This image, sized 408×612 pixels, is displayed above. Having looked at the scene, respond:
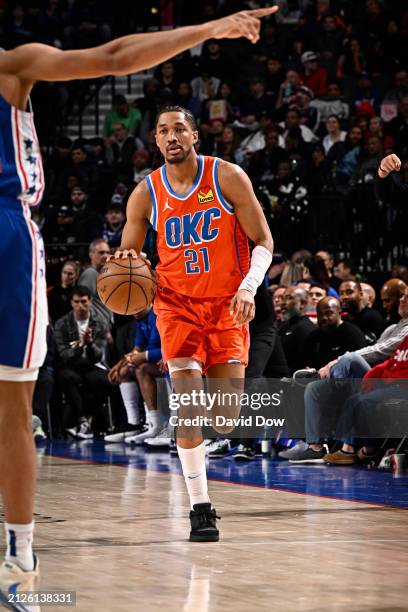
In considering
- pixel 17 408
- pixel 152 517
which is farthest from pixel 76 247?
pixel 17 408

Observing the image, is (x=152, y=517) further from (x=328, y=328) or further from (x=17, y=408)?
(x=328, y=328)

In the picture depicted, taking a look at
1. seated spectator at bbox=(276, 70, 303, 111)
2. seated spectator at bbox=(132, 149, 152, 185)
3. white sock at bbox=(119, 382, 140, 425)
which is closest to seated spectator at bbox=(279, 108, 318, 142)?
seated spectator at bbox=(276, 70, 303, 111)

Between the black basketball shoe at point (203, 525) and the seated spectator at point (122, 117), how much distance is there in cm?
1111

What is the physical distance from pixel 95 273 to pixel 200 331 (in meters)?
6.51

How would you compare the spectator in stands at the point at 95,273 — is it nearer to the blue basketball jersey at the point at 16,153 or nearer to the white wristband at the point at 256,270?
the white wristband at the point at 256,270

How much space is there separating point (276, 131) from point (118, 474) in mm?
6749

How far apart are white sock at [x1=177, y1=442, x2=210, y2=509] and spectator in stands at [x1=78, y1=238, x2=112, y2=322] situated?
21.1 feet

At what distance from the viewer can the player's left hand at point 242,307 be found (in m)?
5.25

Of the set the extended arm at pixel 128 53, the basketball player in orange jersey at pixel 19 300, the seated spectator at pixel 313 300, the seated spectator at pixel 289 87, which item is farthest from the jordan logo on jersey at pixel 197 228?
the seated spectator at pixel 289 87

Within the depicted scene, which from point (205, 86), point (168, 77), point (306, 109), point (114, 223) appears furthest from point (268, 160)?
point (168, 77)

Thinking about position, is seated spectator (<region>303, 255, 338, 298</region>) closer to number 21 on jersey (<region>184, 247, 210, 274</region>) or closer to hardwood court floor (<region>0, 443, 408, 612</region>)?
hardwood court floor (<region>0, 443, 408, 612</region>)

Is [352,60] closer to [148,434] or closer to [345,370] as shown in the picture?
[148,434]

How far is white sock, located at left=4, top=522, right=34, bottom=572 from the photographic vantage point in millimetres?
3633

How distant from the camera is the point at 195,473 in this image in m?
5.43
